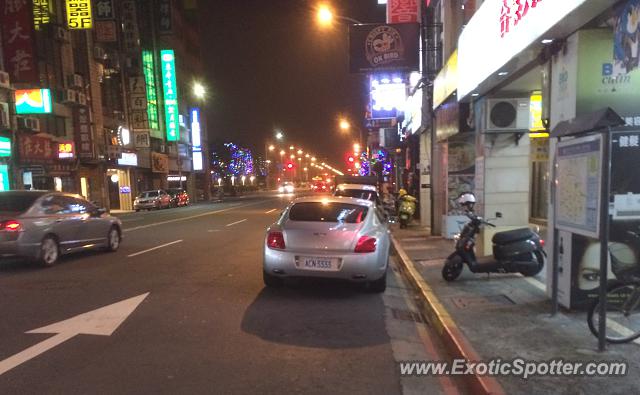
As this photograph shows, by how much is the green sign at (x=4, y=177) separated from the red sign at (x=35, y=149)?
91 cm

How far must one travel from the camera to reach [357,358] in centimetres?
491

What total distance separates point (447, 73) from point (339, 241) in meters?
6.73

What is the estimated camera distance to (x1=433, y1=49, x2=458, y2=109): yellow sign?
11.0m

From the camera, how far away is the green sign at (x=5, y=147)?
24.5 m

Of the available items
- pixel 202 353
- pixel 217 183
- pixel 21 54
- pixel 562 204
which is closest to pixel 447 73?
pixel 562 204

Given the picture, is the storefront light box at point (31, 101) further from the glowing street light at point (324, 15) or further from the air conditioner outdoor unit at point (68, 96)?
the glowing street light at point (324, 15)

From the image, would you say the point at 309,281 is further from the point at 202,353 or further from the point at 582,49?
the point at 582,49

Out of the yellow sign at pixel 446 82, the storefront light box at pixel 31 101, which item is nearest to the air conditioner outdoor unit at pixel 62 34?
the storefront light box at pixel 31 101

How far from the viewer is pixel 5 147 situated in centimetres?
2484

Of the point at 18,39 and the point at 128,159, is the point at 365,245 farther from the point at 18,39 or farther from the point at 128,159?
the point at 128,159

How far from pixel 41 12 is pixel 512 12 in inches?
1187

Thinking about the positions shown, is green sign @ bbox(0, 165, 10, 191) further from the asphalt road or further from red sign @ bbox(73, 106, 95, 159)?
the asphalt road

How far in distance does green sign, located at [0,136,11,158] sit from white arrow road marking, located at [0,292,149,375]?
22.2 m

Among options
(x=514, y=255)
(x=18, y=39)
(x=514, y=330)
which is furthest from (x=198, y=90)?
(x=514, y=330)
